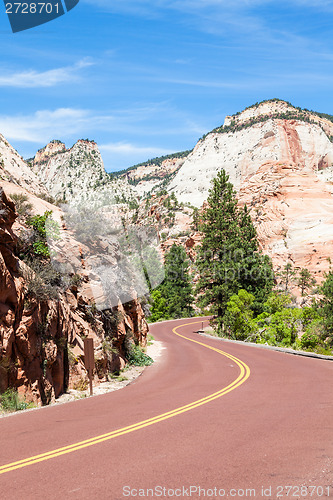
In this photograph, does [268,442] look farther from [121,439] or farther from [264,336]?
[264,336]

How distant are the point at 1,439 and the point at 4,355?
12.0 feet

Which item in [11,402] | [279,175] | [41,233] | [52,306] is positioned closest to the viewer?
[11,402]

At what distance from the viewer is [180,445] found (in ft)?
19.9

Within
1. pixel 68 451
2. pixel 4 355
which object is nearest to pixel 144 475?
pixel 68 451

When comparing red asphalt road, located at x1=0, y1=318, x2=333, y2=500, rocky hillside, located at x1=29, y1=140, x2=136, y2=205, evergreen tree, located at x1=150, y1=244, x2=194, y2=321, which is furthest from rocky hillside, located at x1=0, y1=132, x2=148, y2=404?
rocky hillside, located at x1=29, y1=140, x2=136, y2=205

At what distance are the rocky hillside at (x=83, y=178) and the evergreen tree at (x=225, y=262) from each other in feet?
143

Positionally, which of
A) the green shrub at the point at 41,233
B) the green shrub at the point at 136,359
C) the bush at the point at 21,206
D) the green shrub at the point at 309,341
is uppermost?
the bush at the point at 21,206

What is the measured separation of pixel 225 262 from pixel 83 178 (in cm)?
7334

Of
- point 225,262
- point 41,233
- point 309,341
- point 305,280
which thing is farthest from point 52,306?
point 305,280

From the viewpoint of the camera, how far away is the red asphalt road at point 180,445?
4570 mm

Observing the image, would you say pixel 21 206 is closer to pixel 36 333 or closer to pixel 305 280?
pixel 36 333

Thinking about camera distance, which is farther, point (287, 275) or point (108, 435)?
point (287, 275)

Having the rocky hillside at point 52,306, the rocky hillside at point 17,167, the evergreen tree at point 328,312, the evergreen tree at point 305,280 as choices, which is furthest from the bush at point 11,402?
the evergreen tree at point 305,280

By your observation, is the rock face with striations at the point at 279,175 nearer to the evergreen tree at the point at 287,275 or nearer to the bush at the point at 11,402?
the evergreen tree at the point at 287,275
